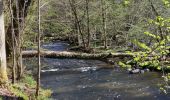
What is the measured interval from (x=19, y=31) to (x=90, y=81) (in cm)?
683

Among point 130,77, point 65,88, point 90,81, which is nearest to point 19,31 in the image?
point 65,88

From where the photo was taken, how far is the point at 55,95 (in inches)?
588

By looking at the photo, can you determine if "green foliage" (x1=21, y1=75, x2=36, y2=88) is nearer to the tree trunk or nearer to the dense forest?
the dense forest

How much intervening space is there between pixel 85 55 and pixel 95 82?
1.45 m

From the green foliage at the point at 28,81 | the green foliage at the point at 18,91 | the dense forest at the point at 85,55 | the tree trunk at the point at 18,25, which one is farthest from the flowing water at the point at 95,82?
the green foliage at the point at 18,91

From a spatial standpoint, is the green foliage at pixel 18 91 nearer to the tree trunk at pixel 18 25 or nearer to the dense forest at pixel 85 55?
the dense forest at pixel 85 55

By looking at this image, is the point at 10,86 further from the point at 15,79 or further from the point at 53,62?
the point at 53,62

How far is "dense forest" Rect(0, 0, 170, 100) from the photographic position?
10.2 metres

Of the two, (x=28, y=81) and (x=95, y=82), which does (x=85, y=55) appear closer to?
(x=95, y=82)

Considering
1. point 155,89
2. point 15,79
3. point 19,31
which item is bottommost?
point 155,89

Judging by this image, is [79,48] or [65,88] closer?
[65,88]

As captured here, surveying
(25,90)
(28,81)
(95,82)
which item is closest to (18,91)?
(25,90)

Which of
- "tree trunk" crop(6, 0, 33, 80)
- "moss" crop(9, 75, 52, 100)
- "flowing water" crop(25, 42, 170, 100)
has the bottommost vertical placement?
"flowing water" crop(25, 42, 170, 100)

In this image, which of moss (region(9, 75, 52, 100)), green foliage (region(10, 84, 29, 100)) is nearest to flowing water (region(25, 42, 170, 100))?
moss (region(9, 75, 52, 100))
